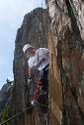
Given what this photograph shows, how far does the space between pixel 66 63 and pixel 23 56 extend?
6.78 metres

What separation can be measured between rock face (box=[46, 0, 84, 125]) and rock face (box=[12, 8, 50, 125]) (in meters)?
2.74

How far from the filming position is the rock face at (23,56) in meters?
16.8

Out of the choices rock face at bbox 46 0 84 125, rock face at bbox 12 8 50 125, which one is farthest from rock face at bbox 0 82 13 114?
rock face at bbox 46 0 84 125

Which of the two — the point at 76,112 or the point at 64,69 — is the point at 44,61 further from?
the point at 76,112

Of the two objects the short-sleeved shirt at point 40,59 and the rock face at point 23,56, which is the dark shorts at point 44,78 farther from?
the rock face at point 23,56

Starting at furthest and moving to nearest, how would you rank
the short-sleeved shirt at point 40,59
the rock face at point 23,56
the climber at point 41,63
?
the rock face at point 23,56 < the short-sleeved shirt at point 40,59 < the climber at point 41,63

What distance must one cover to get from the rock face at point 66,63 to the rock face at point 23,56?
2.74 meters

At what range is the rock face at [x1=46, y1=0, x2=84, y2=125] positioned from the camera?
11.5m

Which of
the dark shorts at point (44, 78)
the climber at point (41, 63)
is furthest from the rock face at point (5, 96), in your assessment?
the dark shorts at point (44, 78)

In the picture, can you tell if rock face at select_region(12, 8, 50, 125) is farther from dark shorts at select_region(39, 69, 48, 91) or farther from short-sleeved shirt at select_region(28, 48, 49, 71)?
short-sleeved shirt at select_region(28, 48, 49, 71)

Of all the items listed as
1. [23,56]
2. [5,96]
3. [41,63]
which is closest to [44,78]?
[41,63]

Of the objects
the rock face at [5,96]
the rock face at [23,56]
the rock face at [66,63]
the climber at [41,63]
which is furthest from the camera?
the rock face at [5,96]

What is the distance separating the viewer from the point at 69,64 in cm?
1199

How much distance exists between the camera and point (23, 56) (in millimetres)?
18641
